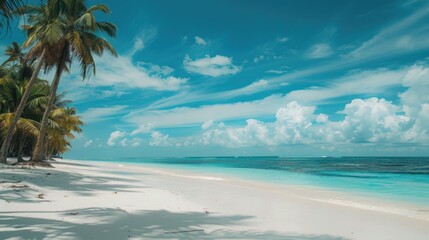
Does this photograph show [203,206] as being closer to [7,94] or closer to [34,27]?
[34,27]

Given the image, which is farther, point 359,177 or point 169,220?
point 359,177

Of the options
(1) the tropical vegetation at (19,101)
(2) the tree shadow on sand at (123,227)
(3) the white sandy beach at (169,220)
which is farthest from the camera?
(1) the tropical vegetation at (19,101)

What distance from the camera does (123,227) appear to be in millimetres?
5539

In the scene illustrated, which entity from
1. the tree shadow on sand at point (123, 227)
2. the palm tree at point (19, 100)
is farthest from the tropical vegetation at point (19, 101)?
the tree shadow on sand at point (123, 227)

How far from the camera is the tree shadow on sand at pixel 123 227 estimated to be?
489cm

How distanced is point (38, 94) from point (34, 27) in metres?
8.06

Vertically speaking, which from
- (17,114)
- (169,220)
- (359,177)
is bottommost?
(359,177)

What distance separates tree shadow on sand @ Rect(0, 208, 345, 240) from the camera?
193 inches

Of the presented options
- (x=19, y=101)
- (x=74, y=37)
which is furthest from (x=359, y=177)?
(x=19, y=101)

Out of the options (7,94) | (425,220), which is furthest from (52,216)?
(7,94)

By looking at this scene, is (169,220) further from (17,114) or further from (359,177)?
(359,177)

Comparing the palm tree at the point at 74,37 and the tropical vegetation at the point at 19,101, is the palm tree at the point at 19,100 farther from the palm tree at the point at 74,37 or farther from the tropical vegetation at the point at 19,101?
the palm tree at the point at 74,37

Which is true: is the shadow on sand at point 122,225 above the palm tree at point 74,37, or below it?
below

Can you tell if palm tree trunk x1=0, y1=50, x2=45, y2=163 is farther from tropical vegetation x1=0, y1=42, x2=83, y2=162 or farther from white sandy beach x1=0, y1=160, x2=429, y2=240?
white sandy beach x1=0, y1=160, x2=429, y2=240
